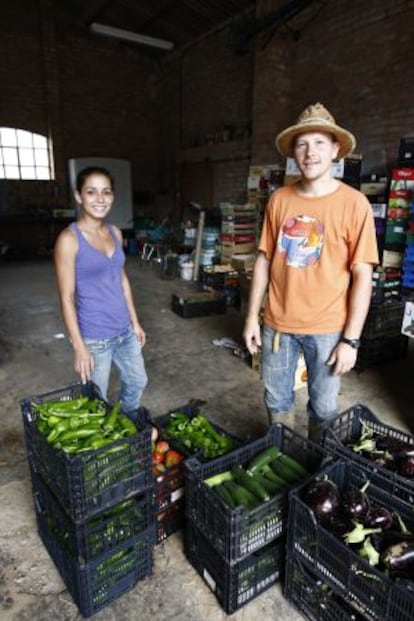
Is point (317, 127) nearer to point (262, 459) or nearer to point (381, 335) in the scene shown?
point (262, 459)

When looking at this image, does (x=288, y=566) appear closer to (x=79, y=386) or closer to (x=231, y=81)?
(x=79, y=386)

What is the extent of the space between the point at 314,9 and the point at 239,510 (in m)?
7.77

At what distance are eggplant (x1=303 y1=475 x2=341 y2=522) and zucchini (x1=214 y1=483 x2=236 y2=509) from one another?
25 centimetres

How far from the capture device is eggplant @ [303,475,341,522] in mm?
1404

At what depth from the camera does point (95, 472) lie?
1407 millimetres

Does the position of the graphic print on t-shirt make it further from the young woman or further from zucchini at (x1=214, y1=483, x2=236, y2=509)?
zucchini at (x1=214, y1=483, x2=236, y2=509)

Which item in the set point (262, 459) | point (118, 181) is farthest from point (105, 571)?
point (118, 181)

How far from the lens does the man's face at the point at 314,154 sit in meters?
1.59

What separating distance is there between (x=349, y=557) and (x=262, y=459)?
50 centimetres

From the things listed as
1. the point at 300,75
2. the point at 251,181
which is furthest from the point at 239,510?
the point at 300,75

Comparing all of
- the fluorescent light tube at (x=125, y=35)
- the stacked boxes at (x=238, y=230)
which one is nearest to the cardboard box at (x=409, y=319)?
the stacked boxes at (x=238, y=230)

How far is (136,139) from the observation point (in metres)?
11.3

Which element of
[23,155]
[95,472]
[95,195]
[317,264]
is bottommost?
[95,472]

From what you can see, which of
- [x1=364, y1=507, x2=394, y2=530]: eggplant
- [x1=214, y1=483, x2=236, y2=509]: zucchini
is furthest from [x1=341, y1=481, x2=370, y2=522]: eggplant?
[x1=214, y1=483, x2=236, y2=509]: zucchini
